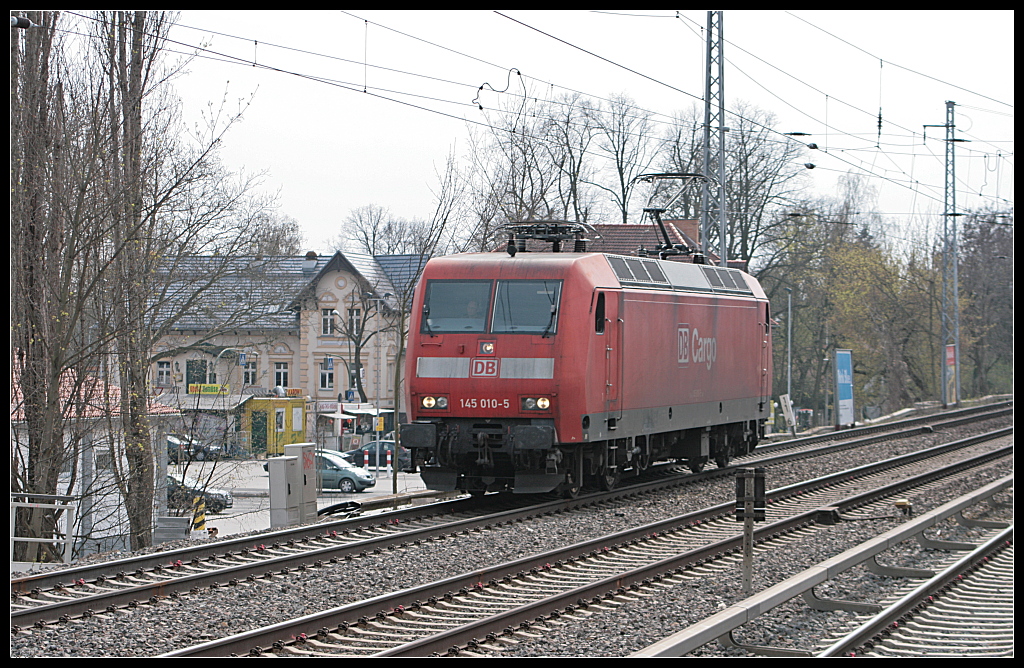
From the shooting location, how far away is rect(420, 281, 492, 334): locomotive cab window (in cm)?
Answer: 1460

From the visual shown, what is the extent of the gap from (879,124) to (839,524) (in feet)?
49.1

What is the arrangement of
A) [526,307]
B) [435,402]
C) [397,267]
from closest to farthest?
1. [526,307]
2. [435,402]
3. [397,267]

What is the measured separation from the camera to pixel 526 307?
47.3 ft

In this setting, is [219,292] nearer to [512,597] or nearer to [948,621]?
[512,597]

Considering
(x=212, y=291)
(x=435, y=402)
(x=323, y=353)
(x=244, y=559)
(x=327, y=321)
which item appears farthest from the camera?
(x=323, y=353)

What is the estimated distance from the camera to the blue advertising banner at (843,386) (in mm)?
32006

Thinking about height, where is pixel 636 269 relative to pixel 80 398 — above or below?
above

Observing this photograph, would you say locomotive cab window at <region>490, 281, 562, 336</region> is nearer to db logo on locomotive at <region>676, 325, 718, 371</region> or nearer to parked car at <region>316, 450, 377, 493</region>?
db logo on locomotive at <region>676, 325, 718, 371</region>

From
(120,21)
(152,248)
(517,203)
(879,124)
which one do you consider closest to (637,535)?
(152,248)

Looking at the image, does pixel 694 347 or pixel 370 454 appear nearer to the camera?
pixel 694 347

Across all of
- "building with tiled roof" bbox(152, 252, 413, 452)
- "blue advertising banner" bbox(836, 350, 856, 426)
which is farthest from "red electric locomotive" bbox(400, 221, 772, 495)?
"building with tiled roof" bbox(152, 252, 413, 452)

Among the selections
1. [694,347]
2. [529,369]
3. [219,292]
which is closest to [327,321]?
[219,292]

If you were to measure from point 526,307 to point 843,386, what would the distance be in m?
20.0

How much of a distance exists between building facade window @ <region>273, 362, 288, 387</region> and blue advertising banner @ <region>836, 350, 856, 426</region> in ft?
120
